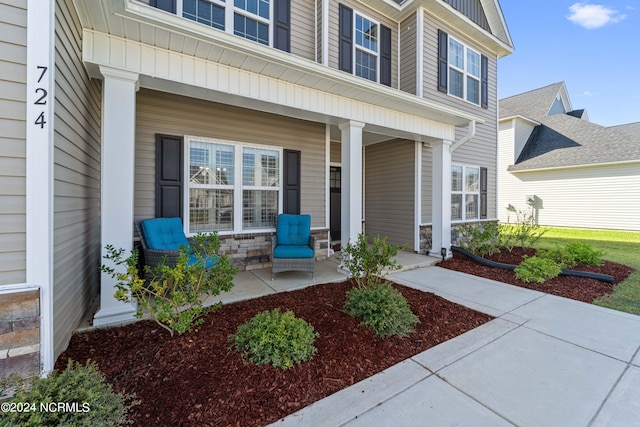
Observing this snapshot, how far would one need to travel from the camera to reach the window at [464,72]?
761 cm

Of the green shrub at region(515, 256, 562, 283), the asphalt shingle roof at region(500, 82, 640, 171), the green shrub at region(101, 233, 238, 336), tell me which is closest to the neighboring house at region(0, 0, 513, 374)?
the green shrub at region(101, 233, 238, 336)

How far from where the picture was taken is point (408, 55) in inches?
273

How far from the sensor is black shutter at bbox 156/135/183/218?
4.33 meters

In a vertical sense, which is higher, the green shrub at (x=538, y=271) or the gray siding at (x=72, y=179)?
the gray siding at (x=72, y=179)

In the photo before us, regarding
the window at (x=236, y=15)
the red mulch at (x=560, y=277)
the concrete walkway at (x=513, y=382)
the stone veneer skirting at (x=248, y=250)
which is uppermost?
the window at (x=236, y=15)

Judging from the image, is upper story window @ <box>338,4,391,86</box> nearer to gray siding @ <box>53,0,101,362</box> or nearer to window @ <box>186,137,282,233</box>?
window @ <box>186,137,282,233</box>

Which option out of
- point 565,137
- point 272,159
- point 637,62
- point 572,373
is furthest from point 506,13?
point 637,62

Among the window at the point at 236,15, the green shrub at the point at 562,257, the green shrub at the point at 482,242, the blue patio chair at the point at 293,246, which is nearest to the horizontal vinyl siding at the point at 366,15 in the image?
the window at the point at 236,15

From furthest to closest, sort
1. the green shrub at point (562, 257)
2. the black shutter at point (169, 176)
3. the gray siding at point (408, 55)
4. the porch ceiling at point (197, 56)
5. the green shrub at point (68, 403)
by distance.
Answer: the gray siding at point (408, 55)
the green shrub at point (562, 257)
the black shutter at point (169, 176)
the porch ceiling at point (197, 56)
the green shrub at point (68, 403)

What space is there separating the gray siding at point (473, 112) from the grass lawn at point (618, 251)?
2.86 metres

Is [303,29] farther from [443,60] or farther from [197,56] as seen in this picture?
[443,60]

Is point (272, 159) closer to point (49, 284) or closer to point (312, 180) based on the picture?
point (312, 180)

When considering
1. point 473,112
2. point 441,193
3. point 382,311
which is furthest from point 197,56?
point 473,112

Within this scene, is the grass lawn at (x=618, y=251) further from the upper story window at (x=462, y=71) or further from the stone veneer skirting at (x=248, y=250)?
the stone veneer skirting at (x=248, y=250)
